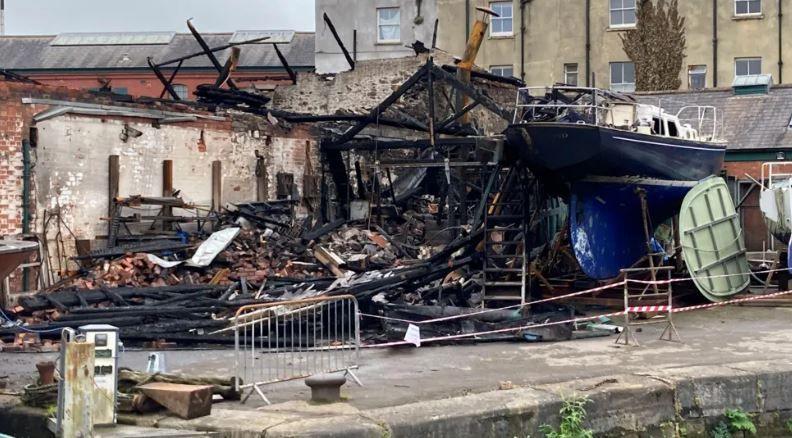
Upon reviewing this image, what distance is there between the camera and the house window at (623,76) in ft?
115

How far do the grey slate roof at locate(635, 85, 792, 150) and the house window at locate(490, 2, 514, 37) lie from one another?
549 inches

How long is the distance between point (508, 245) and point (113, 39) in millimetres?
43090

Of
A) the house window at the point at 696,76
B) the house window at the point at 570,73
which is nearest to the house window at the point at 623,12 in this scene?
the house window at the point at 570,73

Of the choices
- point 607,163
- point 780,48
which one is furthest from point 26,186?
point 780,48

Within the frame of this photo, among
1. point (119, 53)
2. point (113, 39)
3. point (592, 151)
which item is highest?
point (113, 39)

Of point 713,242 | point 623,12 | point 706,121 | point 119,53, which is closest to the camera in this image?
point 713,242

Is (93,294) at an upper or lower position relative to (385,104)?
lower

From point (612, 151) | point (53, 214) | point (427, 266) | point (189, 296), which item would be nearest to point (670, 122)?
point (612, 151)

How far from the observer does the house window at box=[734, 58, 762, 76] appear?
34219 mm

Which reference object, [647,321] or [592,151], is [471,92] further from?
[647,321]

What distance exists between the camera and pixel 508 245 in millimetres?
15477

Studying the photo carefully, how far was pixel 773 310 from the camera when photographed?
Answer: 14680 mm

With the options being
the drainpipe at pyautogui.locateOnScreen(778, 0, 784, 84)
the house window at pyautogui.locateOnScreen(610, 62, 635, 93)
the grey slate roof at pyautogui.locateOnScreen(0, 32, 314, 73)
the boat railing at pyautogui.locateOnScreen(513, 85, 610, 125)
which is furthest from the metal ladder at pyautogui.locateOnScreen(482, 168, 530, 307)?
the grey slate roof at pyautogui.locateOnScreen(0, 32, 314, 73)

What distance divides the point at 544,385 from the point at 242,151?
12886mm
